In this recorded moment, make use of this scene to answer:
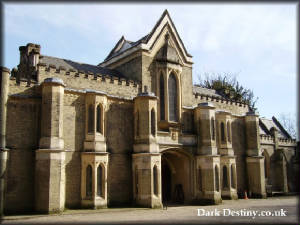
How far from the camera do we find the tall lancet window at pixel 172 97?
1012 inches

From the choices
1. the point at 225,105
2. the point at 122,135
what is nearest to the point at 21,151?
the point at 122,135

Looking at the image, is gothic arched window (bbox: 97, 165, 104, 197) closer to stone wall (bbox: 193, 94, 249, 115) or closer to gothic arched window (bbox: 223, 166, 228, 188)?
stone wall (bbox: 193, 94, 249, 115)

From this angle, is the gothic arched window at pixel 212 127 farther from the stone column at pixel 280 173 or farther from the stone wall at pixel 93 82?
the stone column at pixel 280 173

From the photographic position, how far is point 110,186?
22.0m

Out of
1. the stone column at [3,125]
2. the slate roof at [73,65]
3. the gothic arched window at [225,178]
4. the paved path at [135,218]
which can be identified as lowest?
the paved path at [135,218]

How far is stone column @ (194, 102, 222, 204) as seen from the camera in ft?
81.4

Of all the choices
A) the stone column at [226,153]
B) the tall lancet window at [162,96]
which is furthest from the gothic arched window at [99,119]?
the stone column at [226,153]

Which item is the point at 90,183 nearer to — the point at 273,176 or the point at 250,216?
the point at 250,216

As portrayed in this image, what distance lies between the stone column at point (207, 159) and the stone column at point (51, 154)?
11.0 meters

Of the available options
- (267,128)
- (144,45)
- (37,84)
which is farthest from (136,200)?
(267,128)

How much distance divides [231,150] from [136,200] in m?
10.7

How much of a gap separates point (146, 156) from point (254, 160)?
43.0 ft

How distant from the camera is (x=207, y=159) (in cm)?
2527

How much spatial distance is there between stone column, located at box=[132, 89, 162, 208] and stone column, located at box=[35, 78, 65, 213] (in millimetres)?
5105
